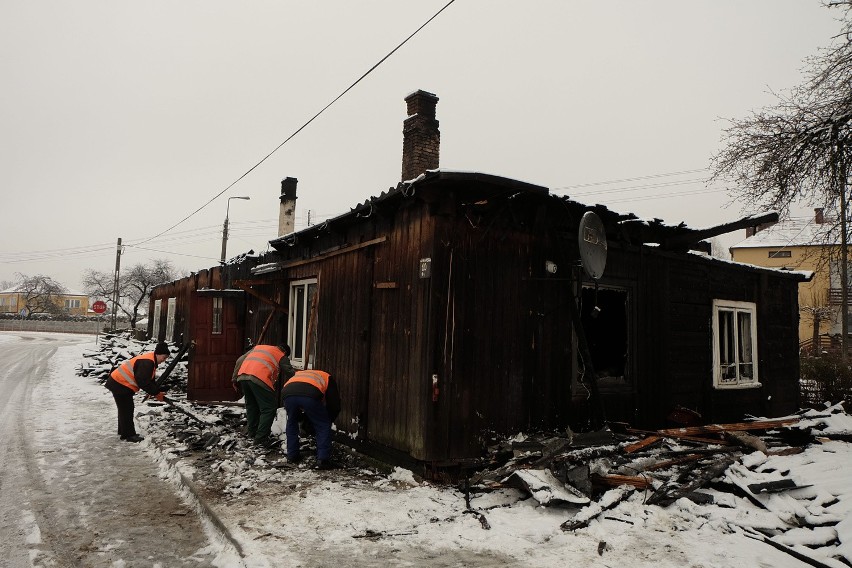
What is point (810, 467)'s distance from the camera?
536 cm

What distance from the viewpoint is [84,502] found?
5133mm

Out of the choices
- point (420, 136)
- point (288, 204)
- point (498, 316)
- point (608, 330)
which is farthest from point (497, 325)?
point (288, 204)

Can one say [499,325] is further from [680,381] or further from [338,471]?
[680,381]

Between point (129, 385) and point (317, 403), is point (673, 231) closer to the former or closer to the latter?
point (317, 403)

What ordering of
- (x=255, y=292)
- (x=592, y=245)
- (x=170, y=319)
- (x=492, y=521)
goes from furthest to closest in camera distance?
1. (x=170, y=319)
2. (x=255, y=292)
3. (x=592, y=245)
4. (x=492, y=521)

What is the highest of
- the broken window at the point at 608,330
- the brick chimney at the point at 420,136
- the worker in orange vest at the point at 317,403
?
the brick chimney at the point at 420,136

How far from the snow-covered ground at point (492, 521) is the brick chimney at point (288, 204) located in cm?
868

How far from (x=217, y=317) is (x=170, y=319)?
48.4 feet

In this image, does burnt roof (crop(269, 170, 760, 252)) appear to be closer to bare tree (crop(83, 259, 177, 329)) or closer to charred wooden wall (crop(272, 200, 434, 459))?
charred wooden wall (crop(272, 200, 434, 459))

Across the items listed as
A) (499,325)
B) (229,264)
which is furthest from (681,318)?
(229,264)

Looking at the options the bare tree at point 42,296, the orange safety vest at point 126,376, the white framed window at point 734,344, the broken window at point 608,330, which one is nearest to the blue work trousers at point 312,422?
the orange safety vest at point 126,376

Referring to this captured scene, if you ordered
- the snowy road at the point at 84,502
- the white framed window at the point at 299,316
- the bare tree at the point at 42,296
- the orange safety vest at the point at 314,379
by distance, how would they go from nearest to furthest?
the snowy road at the point at 84,502
the orange safety vest at the point at 314,379
the white framed window at the point at 299,316
the bare tree at the point at 42,296

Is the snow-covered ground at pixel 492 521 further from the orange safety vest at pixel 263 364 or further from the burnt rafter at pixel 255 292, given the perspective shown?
the burnt rafter at pixel 255 292

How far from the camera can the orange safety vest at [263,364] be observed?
290 inches
